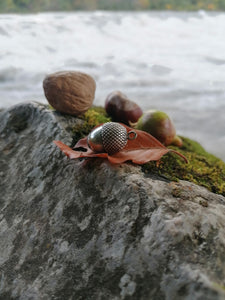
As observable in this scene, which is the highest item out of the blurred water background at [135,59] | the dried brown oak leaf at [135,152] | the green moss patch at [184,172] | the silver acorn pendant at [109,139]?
the silver acorn pendant at [109,139]

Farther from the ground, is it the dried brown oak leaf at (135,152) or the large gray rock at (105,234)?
the dried brown oak leaf at (135,152)

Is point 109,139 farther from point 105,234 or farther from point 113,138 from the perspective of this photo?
point 105,234

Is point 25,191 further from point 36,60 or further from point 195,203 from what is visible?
point 36,60

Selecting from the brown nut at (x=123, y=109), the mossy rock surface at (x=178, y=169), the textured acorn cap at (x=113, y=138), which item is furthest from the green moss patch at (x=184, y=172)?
the brown nut at (x=123, y=109)

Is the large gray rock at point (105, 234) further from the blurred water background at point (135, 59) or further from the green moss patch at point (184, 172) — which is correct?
the blurred water background at point (135, 59)

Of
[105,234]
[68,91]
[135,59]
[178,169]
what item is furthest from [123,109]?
[135,59]

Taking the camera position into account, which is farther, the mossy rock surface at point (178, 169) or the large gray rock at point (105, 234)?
the mossy rock surface at point (178, 169)

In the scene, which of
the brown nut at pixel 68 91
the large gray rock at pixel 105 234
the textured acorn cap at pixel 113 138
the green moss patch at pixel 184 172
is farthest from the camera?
the brown nut at pixel 68 91
